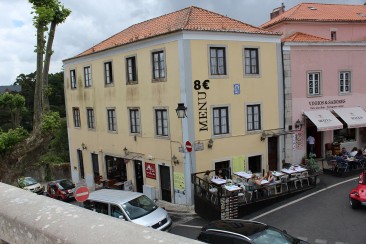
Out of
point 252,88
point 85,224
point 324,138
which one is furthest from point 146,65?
point 85,224

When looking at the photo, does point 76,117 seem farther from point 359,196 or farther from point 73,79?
point 359,196

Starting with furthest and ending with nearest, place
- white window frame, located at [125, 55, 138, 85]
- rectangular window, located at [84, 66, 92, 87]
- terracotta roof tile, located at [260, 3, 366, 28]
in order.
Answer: terracotta roof tile, located at [260, 3, 366, 28], rectangular window, located at [84, 66, 92, 87], white window frame, located at [125, 55, 138, 85]

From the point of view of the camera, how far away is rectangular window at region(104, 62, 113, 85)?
2600 centimetres

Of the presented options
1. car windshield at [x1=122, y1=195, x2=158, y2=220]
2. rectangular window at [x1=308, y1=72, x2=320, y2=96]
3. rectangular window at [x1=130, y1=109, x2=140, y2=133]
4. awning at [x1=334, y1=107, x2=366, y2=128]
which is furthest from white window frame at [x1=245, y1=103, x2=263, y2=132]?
car windshield at [x1=122, y1=195, x2=158, y2=220]

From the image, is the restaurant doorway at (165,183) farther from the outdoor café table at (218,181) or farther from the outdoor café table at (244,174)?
the outdoor café table at (244,174)

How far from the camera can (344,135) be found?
25.9 metres

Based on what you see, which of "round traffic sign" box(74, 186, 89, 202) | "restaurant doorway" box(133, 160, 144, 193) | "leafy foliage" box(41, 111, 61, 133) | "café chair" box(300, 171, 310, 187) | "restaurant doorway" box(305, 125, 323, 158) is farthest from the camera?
"restaurant doorway" box(305, 125, 323, 158)

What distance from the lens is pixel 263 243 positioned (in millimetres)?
9641

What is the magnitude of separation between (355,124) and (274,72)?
21.2 ft

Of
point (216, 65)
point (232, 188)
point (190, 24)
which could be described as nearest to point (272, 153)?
point (232, 188)

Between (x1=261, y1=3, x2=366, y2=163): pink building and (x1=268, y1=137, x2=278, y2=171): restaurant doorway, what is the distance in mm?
685

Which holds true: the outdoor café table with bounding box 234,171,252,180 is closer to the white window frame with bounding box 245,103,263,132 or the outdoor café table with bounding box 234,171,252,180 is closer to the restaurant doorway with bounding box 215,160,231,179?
the restaurant doorway with bounding box 215,160,231,179

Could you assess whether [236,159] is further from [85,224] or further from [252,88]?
[85,224]

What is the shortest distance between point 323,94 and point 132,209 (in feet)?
→ 50.9
